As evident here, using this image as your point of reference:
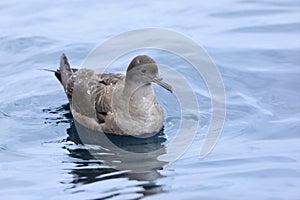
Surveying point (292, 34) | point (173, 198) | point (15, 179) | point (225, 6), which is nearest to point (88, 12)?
point (225, 6)

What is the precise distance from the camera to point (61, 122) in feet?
35.2

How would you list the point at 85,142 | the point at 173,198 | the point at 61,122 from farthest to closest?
1. the point at 61,122
2. the point at 85,142
3. the point at 173,198

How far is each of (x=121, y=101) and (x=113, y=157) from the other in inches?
50.4

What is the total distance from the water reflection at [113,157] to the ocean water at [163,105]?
0.05 ft

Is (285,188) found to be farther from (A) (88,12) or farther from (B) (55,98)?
(A) (88,12)

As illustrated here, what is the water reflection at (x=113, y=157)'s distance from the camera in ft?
27.7

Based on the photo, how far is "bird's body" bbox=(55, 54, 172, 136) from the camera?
10125mm

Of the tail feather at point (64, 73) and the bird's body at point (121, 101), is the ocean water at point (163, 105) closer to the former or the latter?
the bird's body at point (121, 101)

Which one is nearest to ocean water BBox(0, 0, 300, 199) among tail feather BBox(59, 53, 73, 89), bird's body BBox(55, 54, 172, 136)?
bird's body BBox(55, 54, 172, 136)

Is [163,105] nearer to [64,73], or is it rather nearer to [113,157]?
[64,73]

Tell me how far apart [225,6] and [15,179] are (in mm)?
7711

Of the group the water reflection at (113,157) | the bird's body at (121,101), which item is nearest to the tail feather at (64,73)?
the bird's body at (121,101)

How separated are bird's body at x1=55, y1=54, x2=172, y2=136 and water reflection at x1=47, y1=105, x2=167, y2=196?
12 centimetres

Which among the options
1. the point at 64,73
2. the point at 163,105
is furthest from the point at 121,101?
the point at 64,73
